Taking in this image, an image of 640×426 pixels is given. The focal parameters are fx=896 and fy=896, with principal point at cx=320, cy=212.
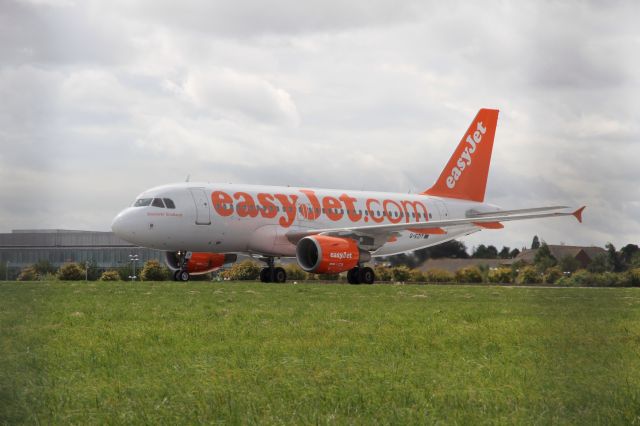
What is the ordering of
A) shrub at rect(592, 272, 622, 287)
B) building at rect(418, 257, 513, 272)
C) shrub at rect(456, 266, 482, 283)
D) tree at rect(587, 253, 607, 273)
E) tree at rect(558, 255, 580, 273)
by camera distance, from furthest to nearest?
shrub at rect(456, 266, 482, 283)
building at rect(418, 257, 513, 272)
tree at rect(558, 255, 580, 273)
shrub at rect(592, 272, 622, 287)
tree at rect(587, 253, 607, 273)

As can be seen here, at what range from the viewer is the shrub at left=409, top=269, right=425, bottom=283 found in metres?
37.2

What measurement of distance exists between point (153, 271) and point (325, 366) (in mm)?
31880

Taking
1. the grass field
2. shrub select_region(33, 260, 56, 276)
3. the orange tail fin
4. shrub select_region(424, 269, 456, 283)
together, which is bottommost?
the grass field

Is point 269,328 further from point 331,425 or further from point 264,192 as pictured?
point 264,192

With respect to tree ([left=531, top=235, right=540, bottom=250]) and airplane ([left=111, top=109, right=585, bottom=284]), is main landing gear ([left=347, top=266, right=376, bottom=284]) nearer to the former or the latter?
airplane ([left=111, top=109, right=585, bottom=284])

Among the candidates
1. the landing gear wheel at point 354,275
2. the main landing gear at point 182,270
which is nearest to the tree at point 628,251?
the landing gear wheel at point 354,275

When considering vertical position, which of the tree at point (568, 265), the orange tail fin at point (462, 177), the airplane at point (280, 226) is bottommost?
the tree at point (568, 265)

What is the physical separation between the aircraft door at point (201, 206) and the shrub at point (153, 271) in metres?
7.81

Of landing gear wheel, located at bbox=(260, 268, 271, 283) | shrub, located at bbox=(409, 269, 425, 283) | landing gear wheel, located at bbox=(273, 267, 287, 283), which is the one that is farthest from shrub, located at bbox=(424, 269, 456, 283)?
landing gear wheel, located at bbox=(260, 268, 271, 283)

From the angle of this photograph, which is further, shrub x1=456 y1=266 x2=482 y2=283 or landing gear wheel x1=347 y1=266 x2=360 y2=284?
shrub x1=456 y1=266 x2=482 y2=283

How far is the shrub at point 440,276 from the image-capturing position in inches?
1377

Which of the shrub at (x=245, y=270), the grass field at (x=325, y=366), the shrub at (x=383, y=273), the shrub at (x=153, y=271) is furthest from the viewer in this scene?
the shrub at (x=245, y=270)

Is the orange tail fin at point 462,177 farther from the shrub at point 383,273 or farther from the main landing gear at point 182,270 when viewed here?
the main landing gear at point 182,270


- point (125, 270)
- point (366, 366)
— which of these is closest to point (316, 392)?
point (366, 366)
